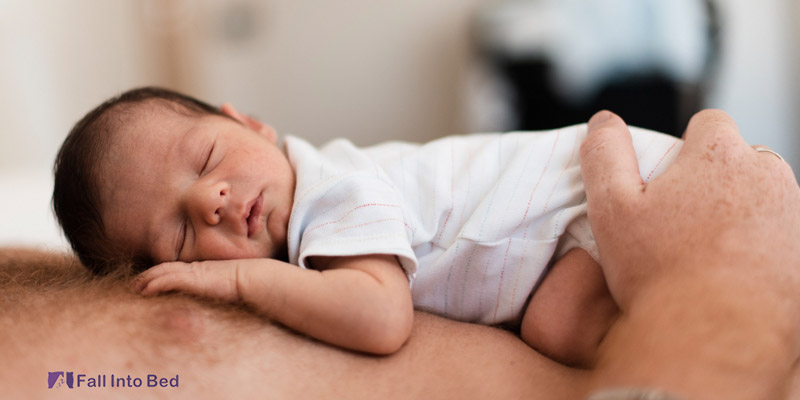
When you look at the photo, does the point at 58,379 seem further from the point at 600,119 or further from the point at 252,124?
the point at 600,119

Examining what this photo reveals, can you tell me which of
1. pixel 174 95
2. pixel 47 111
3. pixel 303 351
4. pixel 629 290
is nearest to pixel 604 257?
pixel 629 290

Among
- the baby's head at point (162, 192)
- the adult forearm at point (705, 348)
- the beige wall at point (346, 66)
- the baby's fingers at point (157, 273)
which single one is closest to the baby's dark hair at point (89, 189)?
the baby's head at point (162, 192)

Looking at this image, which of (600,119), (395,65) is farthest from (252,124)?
(395,65)

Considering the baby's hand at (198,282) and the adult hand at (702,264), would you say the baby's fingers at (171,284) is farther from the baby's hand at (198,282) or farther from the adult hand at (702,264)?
the adult hand at (702,264)

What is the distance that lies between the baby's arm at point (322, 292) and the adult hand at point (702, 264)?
255 millimetres

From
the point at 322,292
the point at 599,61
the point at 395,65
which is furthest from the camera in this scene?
the point at 395,65

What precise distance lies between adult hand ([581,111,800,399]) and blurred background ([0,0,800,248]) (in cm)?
142

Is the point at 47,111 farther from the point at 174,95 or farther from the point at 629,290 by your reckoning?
the point at 629,290

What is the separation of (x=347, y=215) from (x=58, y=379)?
1.35 ft

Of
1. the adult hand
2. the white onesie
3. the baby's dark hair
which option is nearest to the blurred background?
the baby's dark hair

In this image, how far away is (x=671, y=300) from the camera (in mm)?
626

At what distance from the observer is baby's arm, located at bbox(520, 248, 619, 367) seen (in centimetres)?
80

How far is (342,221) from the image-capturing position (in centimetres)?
87

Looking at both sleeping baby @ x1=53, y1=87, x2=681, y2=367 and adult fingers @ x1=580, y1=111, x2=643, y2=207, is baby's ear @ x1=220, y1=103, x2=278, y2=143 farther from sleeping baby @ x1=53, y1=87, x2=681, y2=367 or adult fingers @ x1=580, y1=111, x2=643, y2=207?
adult fingers @ x1=580, y1=111, x2=643, y2=207
